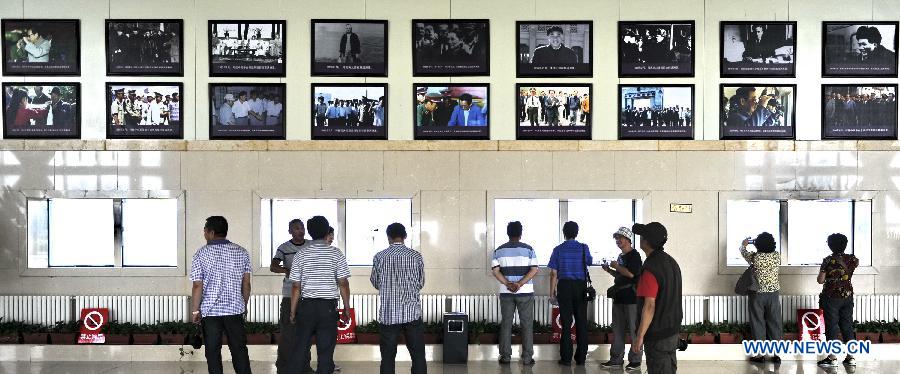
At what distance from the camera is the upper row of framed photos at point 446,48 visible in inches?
493

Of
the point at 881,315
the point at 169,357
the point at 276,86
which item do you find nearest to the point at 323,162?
the point at 276,86

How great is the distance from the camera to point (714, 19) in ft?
41.7

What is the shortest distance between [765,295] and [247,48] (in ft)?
26.7

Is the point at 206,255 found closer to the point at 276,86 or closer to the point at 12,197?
the point at 276,86

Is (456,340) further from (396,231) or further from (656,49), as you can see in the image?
Result: (656,49)

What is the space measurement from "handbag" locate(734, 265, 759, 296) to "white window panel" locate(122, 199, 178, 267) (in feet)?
26.7

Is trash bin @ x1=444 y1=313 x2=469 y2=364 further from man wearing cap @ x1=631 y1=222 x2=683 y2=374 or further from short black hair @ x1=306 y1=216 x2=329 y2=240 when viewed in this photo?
man wearing cap @ x1=631 y1=222 x2=683 y2=374

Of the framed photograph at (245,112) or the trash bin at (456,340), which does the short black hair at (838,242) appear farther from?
the framed photograph at (245,112)

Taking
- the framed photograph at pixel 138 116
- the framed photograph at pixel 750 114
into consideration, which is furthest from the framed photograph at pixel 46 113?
the framed photograph at pixel 750 114

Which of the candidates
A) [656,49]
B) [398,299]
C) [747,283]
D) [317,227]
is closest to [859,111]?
[656,49]

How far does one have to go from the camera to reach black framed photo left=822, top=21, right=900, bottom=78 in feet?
41.9

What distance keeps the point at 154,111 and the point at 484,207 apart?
508cm

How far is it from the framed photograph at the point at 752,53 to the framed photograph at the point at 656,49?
1.69 ft

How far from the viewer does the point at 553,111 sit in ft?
41.4
